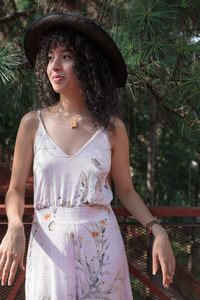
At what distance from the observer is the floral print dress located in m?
1.41

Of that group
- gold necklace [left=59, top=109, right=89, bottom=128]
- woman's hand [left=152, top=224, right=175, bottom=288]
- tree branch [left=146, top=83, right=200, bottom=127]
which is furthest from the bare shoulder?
tree branch [left=146, top=83, right=200, bottom=127]

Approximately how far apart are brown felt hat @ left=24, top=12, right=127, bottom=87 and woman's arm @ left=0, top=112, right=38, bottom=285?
0.36m

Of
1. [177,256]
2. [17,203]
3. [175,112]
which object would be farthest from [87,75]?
[175,112]

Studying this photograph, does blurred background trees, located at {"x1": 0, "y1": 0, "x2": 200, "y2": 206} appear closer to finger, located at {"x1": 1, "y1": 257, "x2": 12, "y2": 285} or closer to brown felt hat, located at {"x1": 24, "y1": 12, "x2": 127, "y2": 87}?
brown felt hat, located at {"x1": 24, "y1": 12, "x2": 127, "y2": 87}

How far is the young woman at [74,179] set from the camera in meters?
1.42

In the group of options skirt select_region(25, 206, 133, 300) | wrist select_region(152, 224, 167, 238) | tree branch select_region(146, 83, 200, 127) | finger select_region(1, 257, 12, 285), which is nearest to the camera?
finger select_region(1, 257, 12, 285)

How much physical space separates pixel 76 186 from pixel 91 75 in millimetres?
494

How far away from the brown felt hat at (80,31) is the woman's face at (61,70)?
0.10 meters

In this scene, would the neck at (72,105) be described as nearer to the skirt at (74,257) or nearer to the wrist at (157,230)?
the skirt at (74,257)

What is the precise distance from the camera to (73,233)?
56.6 inches

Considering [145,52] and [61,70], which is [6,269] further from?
[145,52]

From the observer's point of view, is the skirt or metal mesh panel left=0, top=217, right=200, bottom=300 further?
metal mesh panel left=0, top=217, right=200, bottom=300

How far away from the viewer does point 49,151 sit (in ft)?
4.94

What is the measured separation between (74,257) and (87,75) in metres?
0.73
